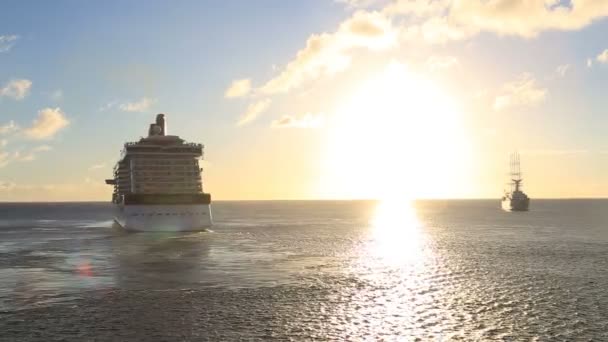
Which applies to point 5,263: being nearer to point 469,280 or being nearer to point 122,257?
point 122,257

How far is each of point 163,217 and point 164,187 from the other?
22.8 ft

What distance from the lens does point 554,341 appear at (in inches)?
882

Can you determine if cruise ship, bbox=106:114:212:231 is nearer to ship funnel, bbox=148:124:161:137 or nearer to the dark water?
ship funnel, bbox=148:124:161:137

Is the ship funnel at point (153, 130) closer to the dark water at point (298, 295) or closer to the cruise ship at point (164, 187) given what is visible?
the cruise ship at point (164, 187)

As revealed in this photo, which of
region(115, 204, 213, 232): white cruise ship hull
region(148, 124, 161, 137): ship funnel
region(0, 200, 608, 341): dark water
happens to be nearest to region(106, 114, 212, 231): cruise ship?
region(115, 204, 213, 232): white cruise ship hull

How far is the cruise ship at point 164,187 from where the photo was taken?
74062mm

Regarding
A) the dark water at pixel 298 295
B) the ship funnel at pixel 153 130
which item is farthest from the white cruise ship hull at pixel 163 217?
the ship funnel at pixel 153 130

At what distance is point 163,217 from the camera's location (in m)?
73.9

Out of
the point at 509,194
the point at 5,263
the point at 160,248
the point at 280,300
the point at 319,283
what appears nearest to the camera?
the point at 280,300

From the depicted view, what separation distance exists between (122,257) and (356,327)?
34205 millimetres

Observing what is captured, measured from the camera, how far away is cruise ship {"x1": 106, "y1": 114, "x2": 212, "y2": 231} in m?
74.1

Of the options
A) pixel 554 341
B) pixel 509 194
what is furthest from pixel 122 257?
pixel 509 194

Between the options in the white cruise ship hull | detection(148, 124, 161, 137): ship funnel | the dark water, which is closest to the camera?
the dark water

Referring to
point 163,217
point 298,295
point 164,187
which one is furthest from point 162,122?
point 298,295
